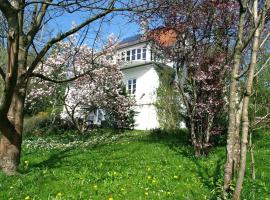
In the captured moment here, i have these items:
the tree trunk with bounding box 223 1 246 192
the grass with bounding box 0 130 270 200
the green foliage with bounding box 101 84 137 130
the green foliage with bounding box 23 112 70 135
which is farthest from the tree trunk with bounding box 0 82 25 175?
the green foliage with bounding box 101 84 137 130

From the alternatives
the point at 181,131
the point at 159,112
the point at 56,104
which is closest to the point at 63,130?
the point at 56,104

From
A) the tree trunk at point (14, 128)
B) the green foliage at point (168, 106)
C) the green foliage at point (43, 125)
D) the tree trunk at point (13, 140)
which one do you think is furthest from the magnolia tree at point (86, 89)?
the tree trunk at point (13, 140)

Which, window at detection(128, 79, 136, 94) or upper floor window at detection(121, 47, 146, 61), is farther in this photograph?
upper floor window at detection(121, 47, 146, 61)

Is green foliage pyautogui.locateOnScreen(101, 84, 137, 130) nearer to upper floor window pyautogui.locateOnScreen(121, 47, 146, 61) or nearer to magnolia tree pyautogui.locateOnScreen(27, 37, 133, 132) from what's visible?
magnolia tree pyautogui.locateOnScreen(27, 37, 133, 132)

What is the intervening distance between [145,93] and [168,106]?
34.2 ft

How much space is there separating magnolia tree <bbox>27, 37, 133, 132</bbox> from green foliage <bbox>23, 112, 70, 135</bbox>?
55.2 inches

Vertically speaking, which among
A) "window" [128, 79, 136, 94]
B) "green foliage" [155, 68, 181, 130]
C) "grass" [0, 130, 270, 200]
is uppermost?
"window" [128, 79, 136, 94]

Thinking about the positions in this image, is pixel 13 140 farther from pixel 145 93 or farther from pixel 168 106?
pixel 145 93

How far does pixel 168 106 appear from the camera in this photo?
2492 centimetres

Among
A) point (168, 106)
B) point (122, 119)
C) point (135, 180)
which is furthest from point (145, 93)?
point (135, 180)

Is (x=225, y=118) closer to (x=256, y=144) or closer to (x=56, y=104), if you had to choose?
(x=256, y=144)

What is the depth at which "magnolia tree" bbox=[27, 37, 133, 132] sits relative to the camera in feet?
91.9

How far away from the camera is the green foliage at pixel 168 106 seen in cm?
2448

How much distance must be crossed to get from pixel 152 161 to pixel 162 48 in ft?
16.9
